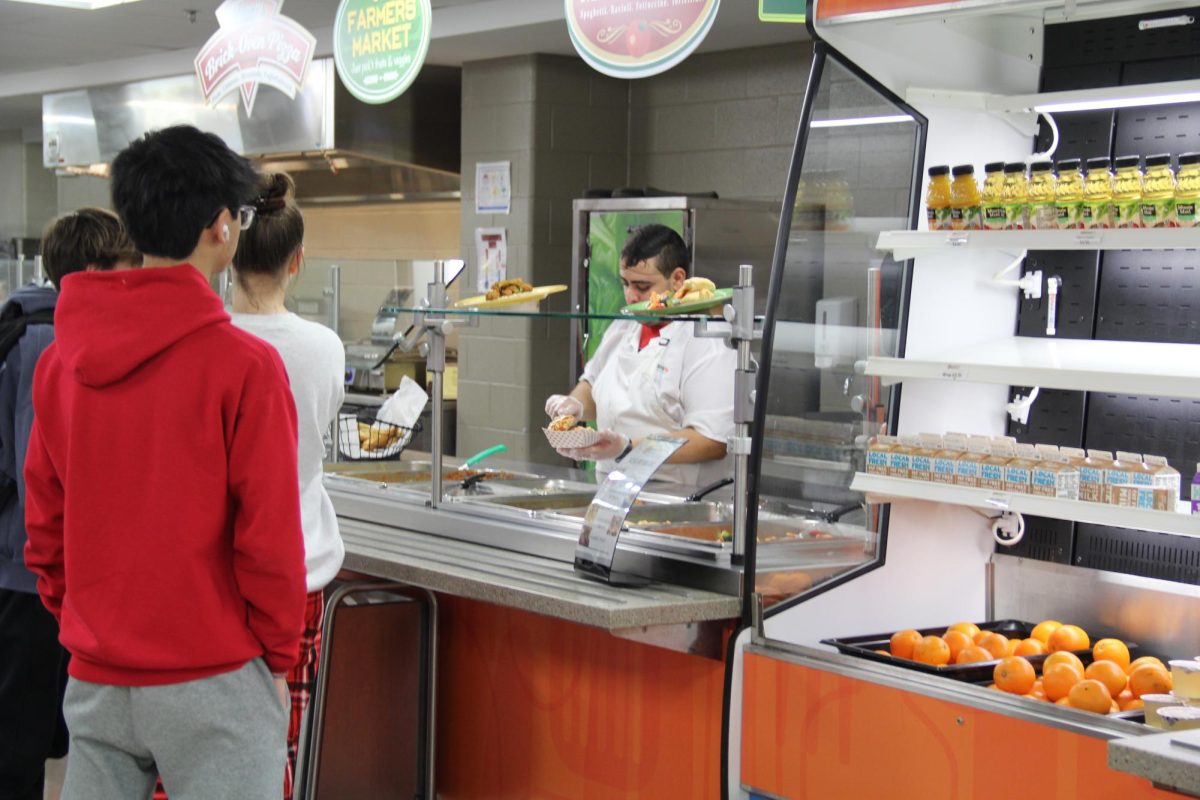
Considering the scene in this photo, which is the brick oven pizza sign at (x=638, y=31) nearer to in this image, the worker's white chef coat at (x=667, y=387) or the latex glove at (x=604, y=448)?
the worker's white chef coat at (x=667, y=387)

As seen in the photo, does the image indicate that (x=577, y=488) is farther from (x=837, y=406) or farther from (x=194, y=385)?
(x=194, y=385)

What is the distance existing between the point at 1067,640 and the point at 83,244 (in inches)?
102

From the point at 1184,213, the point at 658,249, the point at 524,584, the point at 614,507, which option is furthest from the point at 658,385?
the point at 1184,213

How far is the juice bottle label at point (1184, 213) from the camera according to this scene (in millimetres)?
2688

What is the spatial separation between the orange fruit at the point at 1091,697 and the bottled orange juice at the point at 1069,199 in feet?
3.08

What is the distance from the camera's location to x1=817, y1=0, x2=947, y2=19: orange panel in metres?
2.85

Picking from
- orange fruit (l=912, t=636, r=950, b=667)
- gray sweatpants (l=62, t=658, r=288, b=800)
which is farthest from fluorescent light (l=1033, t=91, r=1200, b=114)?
gray sweatpants (l=62, t=658, r=288, b=800)

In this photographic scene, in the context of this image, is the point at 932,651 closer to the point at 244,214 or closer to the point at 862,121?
the point at 862,121

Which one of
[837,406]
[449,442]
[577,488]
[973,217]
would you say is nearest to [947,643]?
[837,406]

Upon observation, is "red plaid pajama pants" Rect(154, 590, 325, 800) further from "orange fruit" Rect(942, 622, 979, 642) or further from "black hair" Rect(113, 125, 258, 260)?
"orange fruit" Rect(942, 622, 979, 642)

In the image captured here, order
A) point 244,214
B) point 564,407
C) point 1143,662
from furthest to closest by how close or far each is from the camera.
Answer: point 564,407 < point 1143,662 < point 244,214

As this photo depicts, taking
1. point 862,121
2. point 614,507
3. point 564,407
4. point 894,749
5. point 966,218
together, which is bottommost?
point 894,749

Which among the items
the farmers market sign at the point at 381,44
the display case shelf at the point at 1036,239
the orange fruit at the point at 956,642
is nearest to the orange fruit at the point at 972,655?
the orange fruit at the point at 956,642

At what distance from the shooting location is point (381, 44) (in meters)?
4.66
